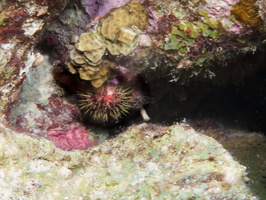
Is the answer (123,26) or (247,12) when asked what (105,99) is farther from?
(247,12)

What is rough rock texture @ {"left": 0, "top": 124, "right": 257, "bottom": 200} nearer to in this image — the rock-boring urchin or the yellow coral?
the rock-boring urchin

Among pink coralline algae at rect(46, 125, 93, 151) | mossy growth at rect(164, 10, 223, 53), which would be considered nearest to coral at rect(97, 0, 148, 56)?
mossy growth at rect(164, 10, 223, 53)

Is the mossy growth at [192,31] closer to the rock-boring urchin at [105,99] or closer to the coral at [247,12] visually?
the coral at [247,12]

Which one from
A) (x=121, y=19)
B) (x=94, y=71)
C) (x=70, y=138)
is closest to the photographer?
(x=121, y=19)

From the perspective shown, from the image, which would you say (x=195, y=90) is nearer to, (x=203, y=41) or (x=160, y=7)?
(x=203, y=41)

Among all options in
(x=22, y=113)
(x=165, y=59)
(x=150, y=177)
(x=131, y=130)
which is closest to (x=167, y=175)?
(x=150, y=177)

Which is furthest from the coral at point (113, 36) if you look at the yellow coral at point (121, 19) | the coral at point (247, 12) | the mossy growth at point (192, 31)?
the coral at point (247, 12)

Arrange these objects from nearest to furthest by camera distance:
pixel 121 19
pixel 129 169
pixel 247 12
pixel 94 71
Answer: pixel 129 169 → pixel 247 12 → pixel 121 19 → pixel 94 71

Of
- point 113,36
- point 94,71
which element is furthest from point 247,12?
point 94,71
